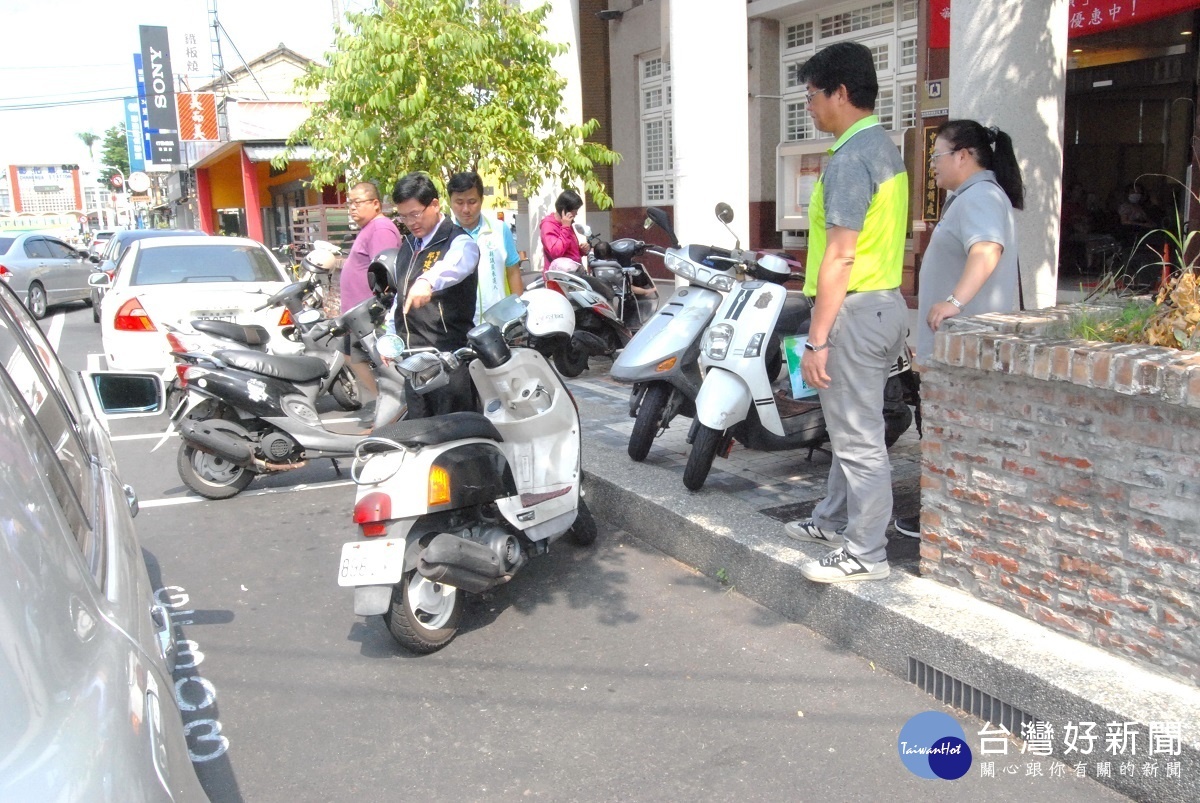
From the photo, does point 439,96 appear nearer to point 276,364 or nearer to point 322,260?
point 322,260

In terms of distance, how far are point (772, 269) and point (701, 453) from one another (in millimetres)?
1122

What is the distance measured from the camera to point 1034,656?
3.19 metres

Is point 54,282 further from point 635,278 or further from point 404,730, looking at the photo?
point 404,730

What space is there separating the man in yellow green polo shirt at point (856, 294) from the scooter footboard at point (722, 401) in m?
1.05

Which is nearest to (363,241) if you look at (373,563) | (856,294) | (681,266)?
(681,266)

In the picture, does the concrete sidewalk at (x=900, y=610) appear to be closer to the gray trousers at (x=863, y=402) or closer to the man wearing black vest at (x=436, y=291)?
the gray trousers at (x=863, y=402)

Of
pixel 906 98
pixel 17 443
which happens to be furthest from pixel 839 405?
pixel 906 98

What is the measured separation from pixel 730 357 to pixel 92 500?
3.41 m

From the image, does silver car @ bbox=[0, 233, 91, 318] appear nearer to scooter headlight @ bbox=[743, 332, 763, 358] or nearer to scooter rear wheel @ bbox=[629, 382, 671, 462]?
scooter rear wheel @ bbox=[629, 382, 671, 462]

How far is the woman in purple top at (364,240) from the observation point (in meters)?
7.38

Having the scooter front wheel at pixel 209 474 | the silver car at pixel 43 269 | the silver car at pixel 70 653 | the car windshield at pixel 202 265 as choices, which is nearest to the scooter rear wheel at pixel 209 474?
the scooter front wheel at pixel 209 474

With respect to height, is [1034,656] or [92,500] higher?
[92,500]

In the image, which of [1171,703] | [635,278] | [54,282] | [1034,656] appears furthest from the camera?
[54,282]

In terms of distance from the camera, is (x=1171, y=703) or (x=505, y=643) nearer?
(x=1171, y=703)
